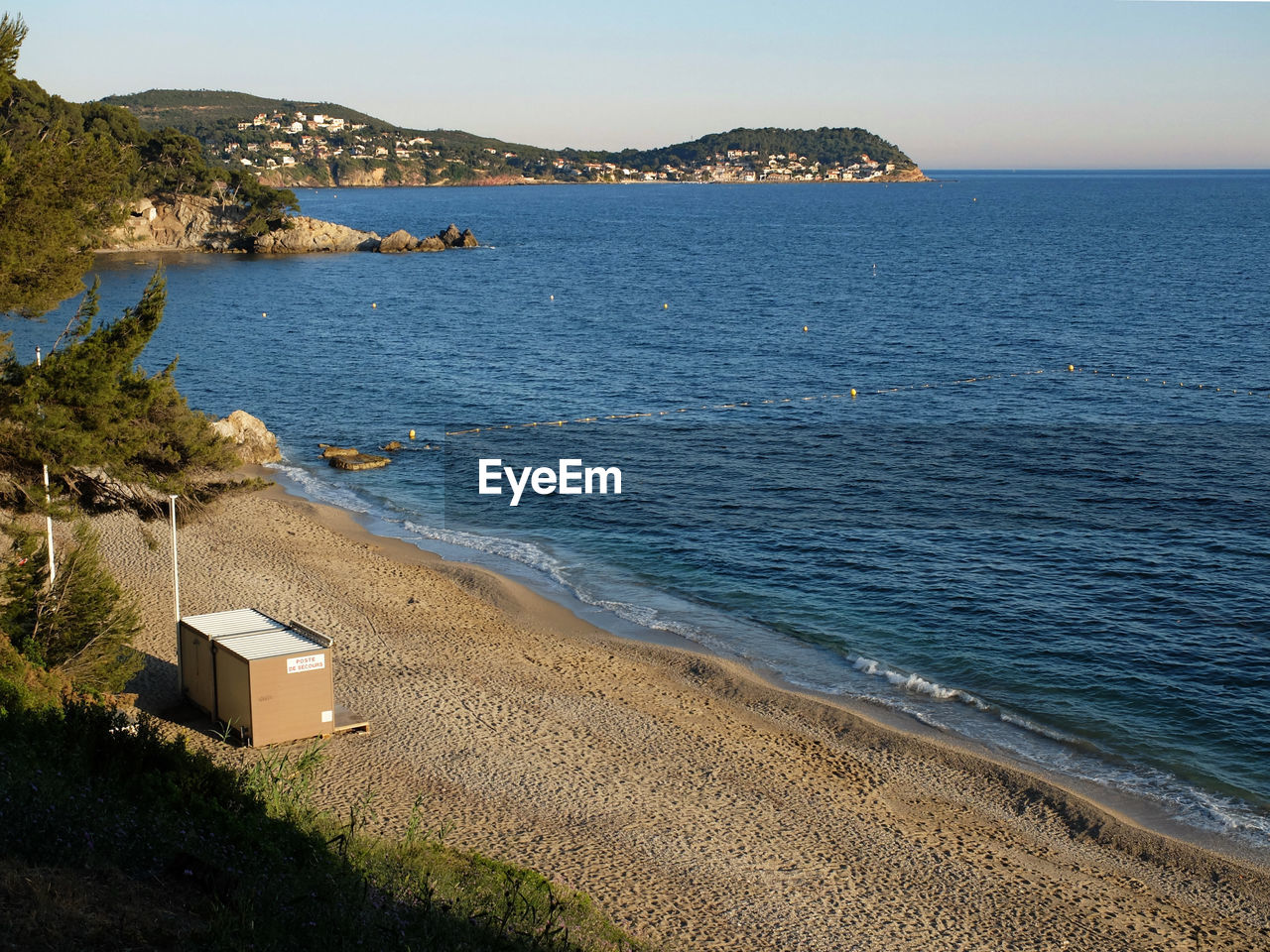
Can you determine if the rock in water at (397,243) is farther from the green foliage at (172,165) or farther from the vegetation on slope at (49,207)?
the vegetation on slope at (49,207)

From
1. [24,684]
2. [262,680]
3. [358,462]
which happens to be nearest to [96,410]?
[24,684]

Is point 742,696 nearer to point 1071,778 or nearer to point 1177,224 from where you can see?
point 1071,778

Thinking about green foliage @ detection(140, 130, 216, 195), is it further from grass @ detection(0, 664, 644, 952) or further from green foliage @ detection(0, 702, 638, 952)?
green foliage @ detection(0, 702, 638, 952)

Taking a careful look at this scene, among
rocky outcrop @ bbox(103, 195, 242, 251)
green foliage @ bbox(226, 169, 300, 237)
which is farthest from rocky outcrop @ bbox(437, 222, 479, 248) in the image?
rocky outcrop @ bbox(103, 195, 242, 251)

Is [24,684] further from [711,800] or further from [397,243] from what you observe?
[397,243]

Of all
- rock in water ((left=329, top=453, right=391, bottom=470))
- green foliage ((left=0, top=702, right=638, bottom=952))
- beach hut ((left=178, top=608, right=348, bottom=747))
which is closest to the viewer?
green foliage ((left=0, top=702, right=638, bottom=952))

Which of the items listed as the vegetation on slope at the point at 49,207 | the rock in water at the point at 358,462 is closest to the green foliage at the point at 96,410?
the vegetation on slope at the point at 49,207

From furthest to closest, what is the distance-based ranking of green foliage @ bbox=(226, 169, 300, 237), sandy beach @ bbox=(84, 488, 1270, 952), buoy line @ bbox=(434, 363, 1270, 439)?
green foliage @ bbox=(226, 169, 300, 237), buoy line @ bbox=(434, 363, 1270, 439), sandy beach @ bbox=(84, 488, 1270, 952)
